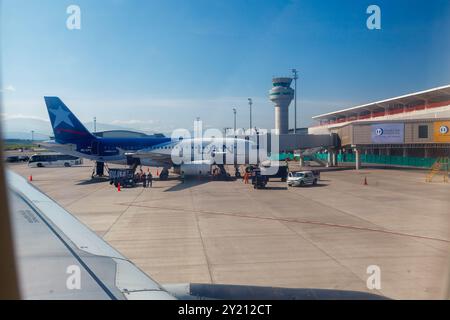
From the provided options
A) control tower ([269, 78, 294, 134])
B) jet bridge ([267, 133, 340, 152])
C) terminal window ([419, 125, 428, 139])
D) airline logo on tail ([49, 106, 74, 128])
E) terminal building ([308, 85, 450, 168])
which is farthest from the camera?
control tower ([269, 78, 294, 134])

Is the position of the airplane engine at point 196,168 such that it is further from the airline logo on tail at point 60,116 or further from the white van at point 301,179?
the airline logo on tail at point 60,116

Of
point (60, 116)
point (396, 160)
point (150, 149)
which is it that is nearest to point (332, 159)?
point (396, 160)

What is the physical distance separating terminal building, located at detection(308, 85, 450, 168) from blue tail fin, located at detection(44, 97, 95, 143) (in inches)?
1117

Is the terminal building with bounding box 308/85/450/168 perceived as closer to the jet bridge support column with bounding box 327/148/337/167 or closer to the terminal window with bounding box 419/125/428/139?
the terminal window with bounding box 419/125/428/139

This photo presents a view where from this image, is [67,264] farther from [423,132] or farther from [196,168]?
[423,132]

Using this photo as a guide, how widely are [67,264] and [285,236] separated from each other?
8.85 metres

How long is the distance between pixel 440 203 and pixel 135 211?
49.6 ft

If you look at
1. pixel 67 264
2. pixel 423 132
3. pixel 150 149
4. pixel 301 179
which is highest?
pixel 423 132

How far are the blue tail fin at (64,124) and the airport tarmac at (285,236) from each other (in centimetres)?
1087

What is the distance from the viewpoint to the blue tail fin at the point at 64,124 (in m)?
30.1

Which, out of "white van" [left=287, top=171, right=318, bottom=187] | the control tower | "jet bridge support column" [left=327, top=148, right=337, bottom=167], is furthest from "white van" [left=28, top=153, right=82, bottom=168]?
the control tower

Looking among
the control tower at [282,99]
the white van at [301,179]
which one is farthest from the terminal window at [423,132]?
the control tower at [282,99]

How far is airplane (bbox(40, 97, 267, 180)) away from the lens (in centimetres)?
3119

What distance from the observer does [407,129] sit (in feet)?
121
